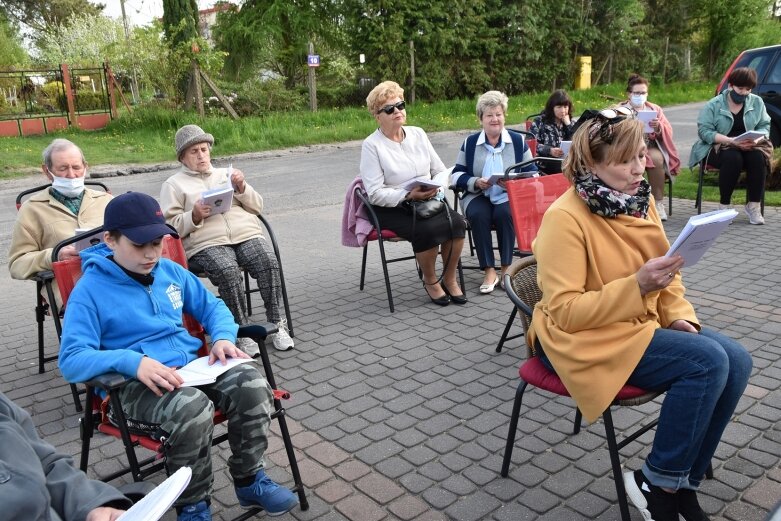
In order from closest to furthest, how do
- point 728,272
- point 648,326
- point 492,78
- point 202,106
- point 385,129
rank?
point 648,326 → point 385,129 → point 728,272 → point 202,106 → point 492,78

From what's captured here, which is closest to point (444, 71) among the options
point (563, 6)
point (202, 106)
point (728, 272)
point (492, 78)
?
point (492, 78)

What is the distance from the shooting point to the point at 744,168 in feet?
25.6

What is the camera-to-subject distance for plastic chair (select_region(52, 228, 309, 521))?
8.72 ft

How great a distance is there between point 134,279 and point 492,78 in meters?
25.0

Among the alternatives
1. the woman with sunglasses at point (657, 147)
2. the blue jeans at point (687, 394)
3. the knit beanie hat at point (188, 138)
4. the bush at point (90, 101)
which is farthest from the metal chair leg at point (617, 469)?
the bush at point (90, 101)

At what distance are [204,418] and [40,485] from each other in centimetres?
89

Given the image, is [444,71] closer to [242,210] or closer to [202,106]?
[202,106]

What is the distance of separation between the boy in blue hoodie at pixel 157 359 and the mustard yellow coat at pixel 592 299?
1293 mm

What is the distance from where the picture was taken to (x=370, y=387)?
13.8 feet

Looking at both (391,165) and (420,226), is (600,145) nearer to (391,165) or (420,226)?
(420,226)

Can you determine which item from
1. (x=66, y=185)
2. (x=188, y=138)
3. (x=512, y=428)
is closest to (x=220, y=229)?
(x=188, y=138)

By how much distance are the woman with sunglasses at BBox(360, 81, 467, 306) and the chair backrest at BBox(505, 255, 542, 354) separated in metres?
2.22

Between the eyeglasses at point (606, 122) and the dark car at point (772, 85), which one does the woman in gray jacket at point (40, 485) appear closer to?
the eyeglasses at point (606, 122)

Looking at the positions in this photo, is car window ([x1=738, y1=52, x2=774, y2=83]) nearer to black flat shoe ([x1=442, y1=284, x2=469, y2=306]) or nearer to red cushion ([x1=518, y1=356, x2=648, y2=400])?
black flat shoe ([x1=442, y1=284, x2=469, y2=306])
